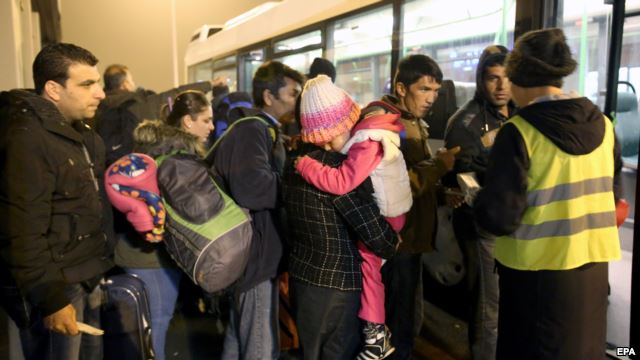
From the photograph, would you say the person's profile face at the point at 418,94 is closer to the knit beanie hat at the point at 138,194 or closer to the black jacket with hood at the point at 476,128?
the black jacket with hood at the point at 476,128

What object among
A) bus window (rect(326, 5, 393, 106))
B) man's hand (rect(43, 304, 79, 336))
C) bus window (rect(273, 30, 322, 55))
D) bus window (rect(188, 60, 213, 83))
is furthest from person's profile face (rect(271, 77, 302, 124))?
bus window (rect(188, 60, 213, 83))

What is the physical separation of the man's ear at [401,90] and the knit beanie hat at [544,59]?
3.04 feet

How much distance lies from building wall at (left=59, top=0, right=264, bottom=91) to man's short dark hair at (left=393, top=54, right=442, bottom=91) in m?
15.2

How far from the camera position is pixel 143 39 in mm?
17531

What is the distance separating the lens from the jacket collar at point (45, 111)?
1.90m

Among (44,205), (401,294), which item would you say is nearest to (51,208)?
(44,205)

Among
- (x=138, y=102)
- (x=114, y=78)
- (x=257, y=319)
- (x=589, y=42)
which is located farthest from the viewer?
(x=114, y=78)

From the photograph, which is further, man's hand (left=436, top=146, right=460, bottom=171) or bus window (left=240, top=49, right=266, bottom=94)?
bus window (left=240, top=49, right=266, bottom=94)

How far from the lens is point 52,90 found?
2.05 meters

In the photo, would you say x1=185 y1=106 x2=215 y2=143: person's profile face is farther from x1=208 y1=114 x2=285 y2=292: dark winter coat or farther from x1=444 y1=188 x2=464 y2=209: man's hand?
x1=444 y1=188 x2=464 y2=209: man's hand

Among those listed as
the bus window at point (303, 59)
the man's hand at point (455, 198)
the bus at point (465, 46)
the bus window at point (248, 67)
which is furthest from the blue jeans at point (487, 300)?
the bus window at point (248, 67)

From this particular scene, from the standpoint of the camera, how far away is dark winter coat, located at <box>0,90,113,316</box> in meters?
1.79

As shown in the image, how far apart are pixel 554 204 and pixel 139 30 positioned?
17.8 m

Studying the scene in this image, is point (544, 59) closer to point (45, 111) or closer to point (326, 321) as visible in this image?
point (326, 321)
